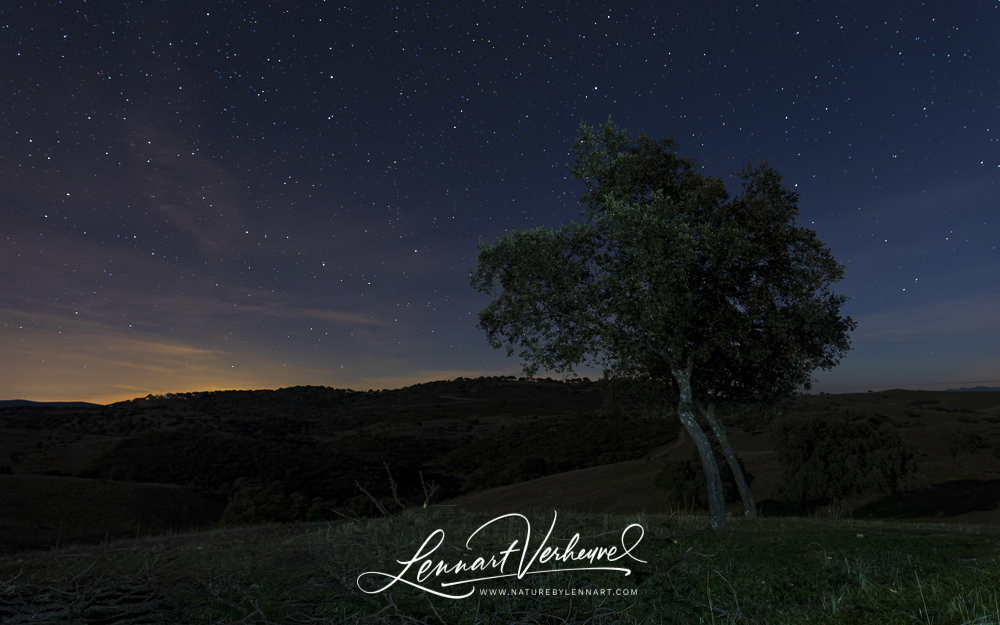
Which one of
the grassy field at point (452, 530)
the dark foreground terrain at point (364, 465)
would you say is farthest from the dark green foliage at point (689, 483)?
the grassy field at point (452, 530)

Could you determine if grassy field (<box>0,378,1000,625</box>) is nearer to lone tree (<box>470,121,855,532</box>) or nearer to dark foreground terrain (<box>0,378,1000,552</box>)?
dark foreground terrain (<box>0,378,1000,552</box>)

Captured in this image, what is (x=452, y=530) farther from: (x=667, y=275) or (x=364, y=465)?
(x=364, y=465)

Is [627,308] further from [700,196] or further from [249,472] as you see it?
[249,472]

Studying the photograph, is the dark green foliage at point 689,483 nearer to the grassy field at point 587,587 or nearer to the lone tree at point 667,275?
the lone tree at point 667,275

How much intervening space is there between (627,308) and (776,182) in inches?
283

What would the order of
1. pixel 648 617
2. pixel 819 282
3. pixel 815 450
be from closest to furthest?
pixel 648 617, pixel 819 282, pixel 815 450

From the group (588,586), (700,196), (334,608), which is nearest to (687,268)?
(700,196)

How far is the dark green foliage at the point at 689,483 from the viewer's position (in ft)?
109

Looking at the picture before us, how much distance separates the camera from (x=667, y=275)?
13992 mm

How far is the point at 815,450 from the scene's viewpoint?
111ft

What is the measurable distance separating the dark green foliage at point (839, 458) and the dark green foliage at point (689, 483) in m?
3.44

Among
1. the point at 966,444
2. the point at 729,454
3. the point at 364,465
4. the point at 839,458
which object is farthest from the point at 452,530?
the point at 364,465

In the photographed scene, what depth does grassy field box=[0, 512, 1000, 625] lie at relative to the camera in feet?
15.1

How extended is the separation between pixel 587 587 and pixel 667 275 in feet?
31.6
